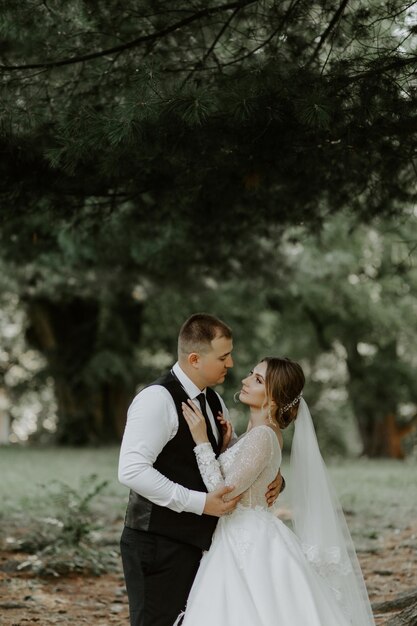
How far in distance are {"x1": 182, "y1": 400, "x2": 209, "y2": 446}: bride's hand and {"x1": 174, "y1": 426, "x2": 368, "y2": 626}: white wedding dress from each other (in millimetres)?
40

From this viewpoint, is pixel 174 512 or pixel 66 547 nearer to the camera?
pixel 174 512

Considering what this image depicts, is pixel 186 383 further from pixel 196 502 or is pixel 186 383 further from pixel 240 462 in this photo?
pixel 196 502

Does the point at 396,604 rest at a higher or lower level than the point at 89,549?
lower

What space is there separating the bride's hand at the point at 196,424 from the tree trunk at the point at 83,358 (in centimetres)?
1722

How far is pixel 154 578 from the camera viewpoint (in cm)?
395

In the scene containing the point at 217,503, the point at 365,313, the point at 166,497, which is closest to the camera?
the point at 166,497

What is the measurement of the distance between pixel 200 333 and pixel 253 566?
116 centimetres

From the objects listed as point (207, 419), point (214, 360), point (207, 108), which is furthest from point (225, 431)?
point (207, 108)

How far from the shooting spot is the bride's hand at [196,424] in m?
3.98

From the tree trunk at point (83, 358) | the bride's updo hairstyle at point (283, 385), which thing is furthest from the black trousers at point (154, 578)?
the tree trunk at point (83, 358)

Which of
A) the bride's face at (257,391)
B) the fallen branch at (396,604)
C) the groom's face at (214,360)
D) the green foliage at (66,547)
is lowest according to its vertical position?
the fallen branch at (396,604)

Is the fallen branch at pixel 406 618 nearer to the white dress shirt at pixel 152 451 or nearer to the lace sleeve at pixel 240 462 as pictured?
the lace sleeve at pixel 240 462

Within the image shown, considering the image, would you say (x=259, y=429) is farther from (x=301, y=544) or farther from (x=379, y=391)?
(x=379, y=391)

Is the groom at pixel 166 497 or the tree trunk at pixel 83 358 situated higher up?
the tree trunk at pixel 83 358
